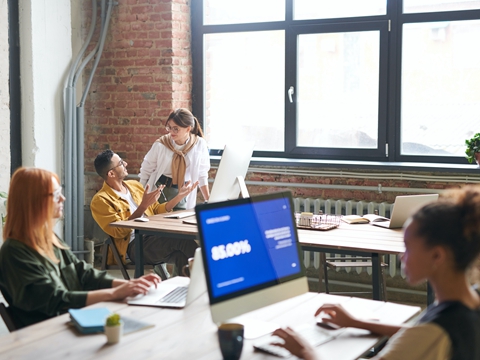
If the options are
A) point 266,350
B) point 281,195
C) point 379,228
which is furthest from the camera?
point 379,228

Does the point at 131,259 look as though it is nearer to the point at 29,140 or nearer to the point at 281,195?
the point at 29,140

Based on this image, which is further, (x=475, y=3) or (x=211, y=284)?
(x=475, y=3)

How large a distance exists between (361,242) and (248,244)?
59.7 inches

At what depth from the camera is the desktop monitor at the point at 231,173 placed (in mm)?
3464

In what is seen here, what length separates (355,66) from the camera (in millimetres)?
5289

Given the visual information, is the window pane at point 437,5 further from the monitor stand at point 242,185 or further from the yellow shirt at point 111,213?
the yellow shirt at point 111,213

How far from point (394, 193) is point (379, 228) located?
1.18 meters

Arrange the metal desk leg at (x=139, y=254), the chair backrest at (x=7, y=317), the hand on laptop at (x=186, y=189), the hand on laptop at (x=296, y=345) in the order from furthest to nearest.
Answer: the hand on laptop at (x=186, y=189) → the metal desk leg at (x=139, y=254) → the chair backrest at (x=7, y=317) → the hand on laptop at (x=296, y=345)

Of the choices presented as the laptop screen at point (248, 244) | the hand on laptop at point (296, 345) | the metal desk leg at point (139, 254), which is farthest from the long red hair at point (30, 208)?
the metal desk leg at point (139, 254)

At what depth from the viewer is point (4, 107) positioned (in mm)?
5199

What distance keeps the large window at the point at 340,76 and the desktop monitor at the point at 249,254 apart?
310 cm

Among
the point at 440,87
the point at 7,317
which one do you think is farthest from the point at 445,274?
the point at 440,87

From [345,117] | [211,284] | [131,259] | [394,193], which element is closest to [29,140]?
[131,259]

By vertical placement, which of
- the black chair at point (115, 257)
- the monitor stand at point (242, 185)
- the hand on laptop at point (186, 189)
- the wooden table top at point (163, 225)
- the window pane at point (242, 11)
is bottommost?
the black chair at point (115, 257)
